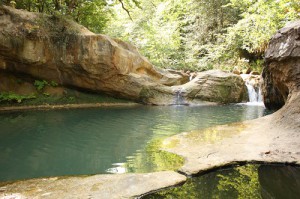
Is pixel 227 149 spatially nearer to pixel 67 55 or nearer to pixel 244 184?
pixel 244 184

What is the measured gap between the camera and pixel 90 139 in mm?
7457

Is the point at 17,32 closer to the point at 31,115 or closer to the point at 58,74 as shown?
the point at 58,74

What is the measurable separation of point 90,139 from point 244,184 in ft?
14.5

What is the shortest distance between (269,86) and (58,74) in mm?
9687

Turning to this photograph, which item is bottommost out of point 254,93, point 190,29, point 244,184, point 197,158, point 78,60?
point 244,184

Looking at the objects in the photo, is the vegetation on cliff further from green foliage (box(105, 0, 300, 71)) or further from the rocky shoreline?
the rocky shoreline

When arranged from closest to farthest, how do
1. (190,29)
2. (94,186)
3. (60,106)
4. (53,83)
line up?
(94,186)
(60,106)
(53,83)
(190,29)

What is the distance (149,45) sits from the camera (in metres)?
20.5

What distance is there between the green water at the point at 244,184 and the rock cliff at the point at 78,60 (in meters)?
9.82

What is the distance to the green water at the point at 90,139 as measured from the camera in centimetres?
528

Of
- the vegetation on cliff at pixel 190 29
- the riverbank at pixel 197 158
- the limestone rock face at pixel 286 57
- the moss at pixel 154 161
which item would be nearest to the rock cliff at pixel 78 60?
the vegetation on cliff at pixel 190 29

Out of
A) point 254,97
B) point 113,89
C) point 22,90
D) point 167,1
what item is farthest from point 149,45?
point 22,90

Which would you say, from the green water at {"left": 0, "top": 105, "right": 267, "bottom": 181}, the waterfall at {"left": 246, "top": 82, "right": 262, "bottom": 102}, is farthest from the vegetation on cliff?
the green water at {"left": 0, "top": 105, "right": 267, "bottom": 181}

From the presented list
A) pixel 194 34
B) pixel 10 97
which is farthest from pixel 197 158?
pixel 194 34
